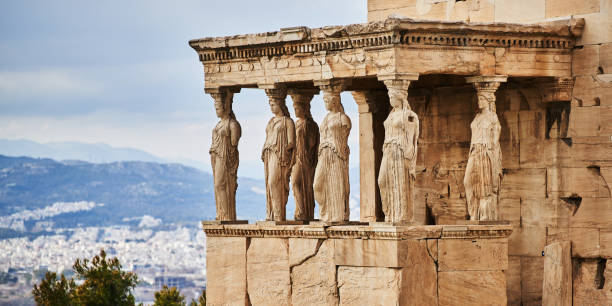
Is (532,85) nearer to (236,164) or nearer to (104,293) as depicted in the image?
(236,164)

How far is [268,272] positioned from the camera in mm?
22594

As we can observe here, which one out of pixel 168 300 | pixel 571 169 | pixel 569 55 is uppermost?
pixel 569 55

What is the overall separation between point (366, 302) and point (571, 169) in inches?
132

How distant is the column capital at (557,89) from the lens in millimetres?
21984

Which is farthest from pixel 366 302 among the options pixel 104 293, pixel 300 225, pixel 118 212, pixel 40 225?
pixel 118 212

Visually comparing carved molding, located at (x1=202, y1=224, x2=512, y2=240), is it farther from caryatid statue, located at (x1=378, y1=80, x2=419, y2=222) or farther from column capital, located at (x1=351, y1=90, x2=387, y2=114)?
column capital, located at (x1=351, y1=90, x2=387, y2=114)

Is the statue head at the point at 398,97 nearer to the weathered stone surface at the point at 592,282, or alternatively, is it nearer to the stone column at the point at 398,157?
the stone column at the point at 398,157

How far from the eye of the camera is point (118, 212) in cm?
10919

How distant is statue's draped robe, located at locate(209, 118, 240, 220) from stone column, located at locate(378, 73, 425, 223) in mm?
3063

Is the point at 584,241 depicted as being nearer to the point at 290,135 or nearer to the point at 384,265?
the point at 384,265

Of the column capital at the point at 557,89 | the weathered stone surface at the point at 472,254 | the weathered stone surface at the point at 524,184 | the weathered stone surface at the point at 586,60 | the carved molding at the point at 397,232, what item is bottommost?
the weathered stone surface at the point at 472,254

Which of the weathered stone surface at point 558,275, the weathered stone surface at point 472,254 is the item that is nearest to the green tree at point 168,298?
the weathered stone surface at point 558,275

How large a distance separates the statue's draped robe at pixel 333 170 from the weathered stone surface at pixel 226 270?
1708mm

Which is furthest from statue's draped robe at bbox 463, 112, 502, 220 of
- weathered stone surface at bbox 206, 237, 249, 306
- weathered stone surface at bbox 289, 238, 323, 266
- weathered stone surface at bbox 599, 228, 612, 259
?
weathered stone surface at bbox 206, 237, 249, 306
